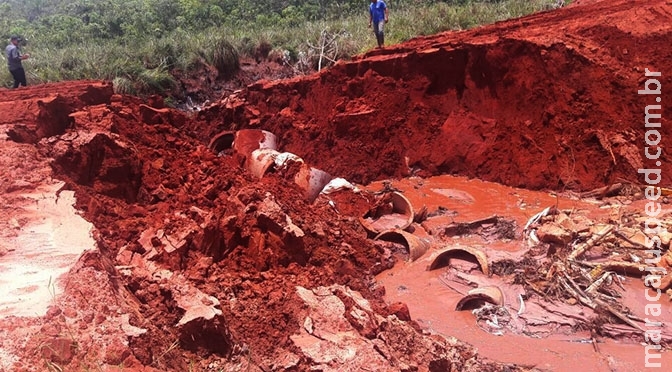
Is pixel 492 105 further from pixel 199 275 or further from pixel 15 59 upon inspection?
pixel 15 59

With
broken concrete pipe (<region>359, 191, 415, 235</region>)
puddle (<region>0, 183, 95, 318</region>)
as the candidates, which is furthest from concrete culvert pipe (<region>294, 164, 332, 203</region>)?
puddle (<region>0, 183, 95, 318</region>)

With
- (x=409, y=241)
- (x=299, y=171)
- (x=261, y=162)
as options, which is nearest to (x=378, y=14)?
(x=261, y=162)

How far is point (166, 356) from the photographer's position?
3445 millimetres

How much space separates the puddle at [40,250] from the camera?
347cm

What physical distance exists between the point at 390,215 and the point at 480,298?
258 cm

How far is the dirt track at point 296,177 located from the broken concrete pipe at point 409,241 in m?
→ 0.21

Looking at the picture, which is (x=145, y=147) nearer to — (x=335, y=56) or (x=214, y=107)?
(x=214, y=107)

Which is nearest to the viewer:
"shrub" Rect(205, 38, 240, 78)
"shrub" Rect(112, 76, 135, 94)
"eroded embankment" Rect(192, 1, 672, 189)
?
"eroded embankment" Rect(192, 1, 672, 189)

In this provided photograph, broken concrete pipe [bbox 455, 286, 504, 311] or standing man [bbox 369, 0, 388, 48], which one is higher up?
standing man [bbox 369, 0, 388, 48]

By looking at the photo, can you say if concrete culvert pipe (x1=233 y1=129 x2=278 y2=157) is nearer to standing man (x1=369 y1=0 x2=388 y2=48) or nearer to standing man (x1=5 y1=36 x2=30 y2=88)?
standing man (x1=369 y1=0 x2=388 y2=48)

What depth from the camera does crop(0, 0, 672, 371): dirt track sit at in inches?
152

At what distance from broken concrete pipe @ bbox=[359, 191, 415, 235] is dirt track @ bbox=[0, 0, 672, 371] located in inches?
8.8

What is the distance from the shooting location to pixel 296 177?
8.24 meters

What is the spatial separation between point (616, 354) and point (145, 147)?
6186mm
